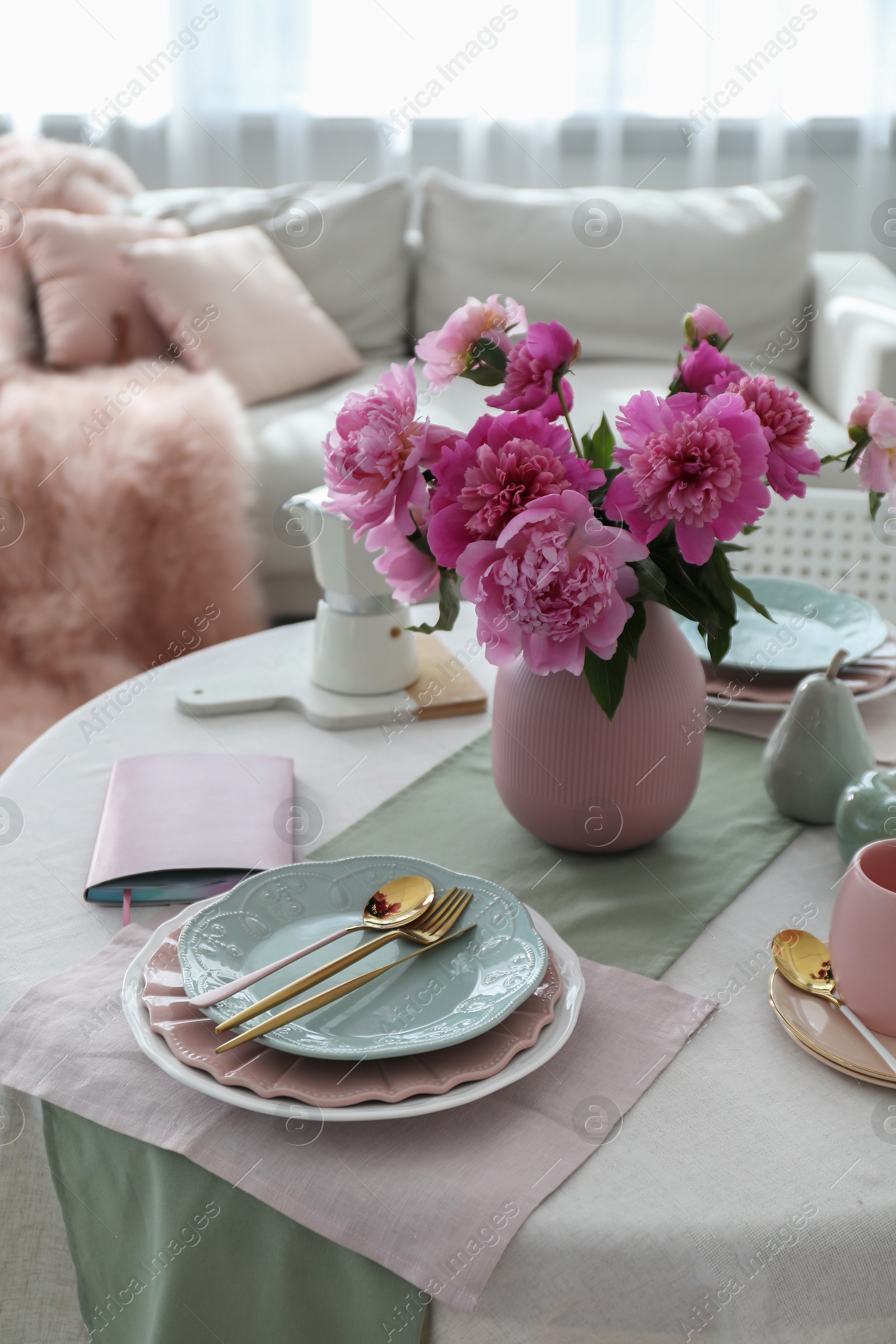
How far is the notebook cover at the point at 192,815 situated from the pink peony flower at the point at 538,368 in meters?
0.36

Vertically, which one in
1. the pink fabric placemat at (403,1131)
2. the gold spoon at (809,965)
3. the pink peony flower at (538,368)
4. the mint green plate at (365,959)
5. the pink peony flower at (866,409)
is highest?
the pink peony flower at (538,368)

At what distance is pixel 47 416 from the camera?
2088 millimetres

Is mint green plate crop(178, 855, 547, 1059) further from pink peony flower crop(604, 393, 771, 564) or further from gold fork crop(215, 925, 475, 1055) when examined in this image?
pink peony flower crop(604, 393, 771, 564)

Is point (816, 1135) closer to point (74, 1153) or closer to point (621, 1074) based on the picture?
point (621, 1074)

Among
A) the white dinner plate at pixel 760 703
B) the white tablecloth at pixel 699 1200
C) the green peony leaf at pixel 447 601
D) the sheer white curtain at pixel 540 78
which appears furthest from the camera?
the sheer white curtain at pixel 540 78

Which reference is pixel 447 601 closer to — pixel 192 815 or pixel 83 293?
pixel 192 815

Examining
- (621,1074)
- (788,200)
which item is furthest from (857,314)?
(621,1074)

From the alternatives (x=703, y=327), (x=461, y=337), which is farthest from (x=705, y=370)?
(x=461, y=337)

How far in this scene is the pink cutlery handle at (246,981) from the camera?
61cm

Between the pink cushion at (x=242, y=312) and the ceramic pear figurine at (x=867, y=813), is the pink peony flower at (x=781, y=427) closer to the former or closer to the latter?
the ceramic pear figurine at (x=867, y=813)

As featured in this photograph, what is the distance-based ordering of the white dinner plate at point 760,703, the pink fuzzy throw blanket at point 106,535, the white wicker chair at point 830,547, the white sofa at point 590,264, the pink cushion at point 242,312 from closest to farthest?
the white dinner plate at point 760,703 < the white wicker chair at point 830,547 < the pink fuzzy throw blanket at point 106,535 < the pink cushion at point 242,312 < the white sofa at point 590,264

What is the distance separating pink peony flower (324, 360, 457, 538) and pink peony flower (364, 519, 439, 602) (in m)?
0.02

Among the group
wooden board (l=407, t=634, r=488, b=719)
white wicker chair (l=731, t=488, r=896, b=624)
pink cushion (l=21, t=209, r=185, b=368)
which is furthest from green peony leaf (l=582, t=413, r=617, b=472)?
pink cushion (l=21, t=209, r=185, b=368)

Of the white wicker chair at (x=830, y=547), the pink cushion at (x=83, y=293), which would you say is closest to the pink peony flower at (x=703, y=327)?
the white wicker chair at (x=830, y=547)
